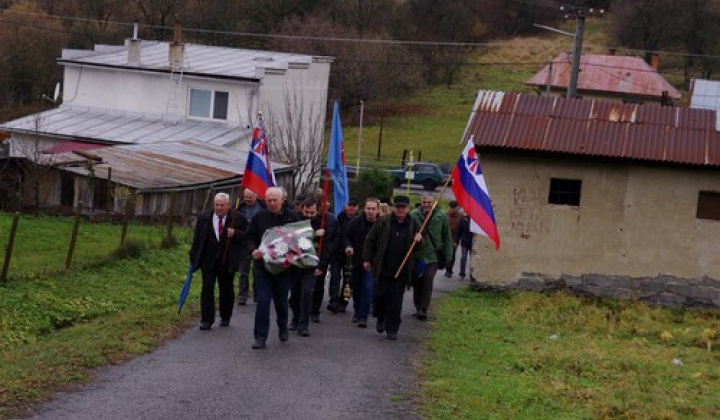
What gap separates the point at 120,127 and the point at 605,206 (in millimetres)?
24199

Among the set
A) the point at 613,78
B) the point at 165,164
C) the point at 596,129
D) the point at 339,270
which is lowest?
the point at 339,270

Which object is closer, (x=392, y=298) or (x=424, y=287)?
(x=392, y=298)

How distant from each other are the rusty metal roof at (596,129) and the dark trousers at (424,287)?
452cm

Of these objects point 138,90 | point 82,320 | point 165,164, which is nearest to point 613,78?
point 138,90

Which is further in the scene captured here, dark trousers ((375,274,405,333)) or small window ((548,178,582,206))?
small window ((548,178,582,206))

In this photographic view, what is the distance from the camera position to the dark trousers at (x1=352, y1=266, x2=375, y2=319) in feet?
48.3

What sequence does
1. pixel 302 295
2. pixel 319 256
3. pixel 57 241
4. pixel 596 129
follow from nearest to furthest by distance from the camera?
1. pixel 302 295
2. pixel 319 256
3. pixel 596 129
4. pixel 57 241

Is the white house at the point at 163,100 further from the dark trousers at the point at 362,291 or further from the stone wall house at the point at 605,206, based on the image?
the dark trousers at the point at 362,291

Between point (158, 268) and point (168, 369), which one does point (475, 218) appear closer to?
point (168, 369)

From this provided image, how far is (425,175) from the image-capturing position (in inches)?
2174

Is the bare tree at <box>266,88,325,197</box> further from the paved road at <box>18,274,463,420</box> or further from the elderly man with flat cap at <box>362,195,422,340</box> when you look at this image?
the paved road at <box>18,274,463,420</box>

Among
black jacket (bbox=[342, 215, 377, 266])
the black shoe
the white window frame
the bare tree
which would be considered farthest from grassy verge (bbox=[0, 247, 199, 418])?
the white window frame

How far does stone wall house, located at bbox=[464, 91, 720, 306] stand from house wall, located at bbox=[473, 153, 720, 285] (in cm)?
2

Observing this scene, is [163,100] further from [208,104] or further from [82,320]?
[82,320]
